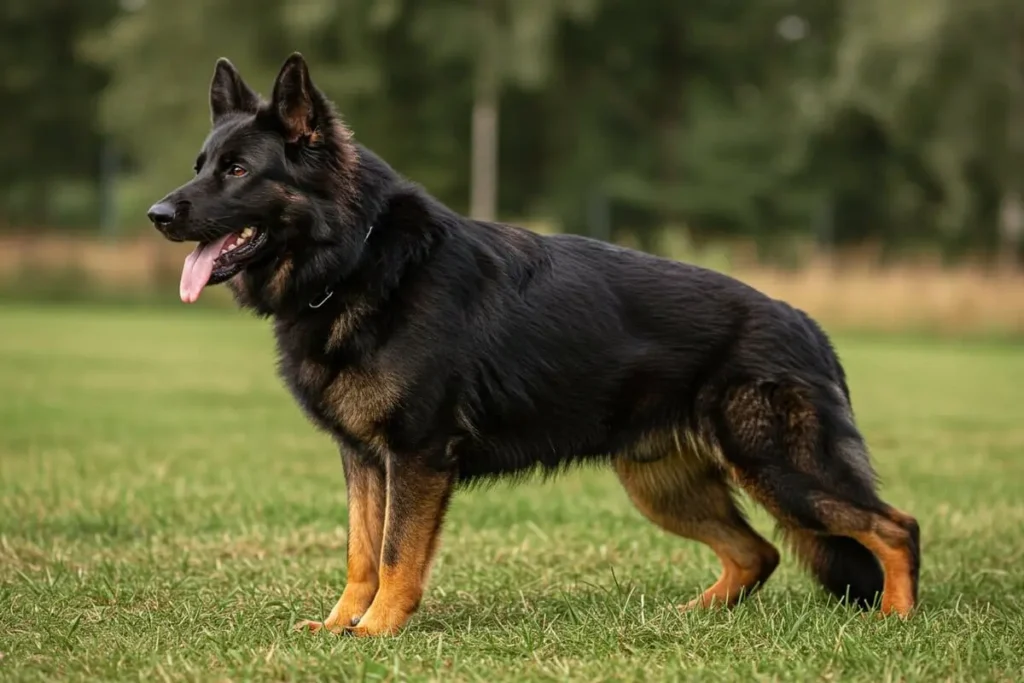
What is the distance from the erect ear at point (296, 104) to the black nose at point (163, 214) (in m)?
0.50

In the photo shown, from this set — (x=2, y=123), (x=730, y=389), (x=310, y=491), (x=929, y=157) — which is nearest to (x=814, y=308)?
(x=929, y=157)

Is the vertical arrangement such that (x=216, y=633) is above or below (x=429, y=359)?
below

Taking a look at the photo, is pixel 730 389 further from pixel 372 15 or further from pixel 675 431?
pixel 372 15

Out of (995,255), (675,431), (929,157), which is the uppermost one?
(675,431)

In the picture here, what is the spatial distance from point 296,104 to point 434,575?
2284 mm

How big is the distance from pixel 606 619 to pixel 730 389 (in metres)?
1.00

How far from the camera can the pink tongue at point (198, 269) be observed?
4.55 meters

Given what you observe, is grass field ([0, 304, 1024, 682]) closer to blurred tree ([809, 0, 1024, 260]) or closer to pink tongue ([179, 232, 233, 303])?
pink tongue ([179, 232, 233, 303])

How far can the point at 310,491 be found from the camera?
8.18m

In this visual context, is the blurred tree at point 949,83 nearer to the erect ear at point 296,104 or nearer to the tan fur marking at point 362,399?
the erect ear at point 296,104

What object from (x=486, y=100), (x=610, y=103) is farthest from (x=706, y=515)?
(x=610, y=103)

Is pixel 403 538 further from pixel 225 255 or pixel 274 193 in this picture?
pixel 274 193

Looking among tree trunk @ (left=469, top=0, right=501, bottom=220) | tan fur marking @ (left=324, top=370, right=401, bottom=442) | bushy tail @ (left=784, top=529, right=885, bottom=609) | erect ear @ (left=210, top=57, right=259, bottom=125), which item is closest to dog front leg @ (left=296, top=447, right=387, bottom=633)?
tan fur marking @ (left=324, top=370, right=401, bottom=442)

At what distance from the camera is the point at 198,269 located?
4598 millimetres
